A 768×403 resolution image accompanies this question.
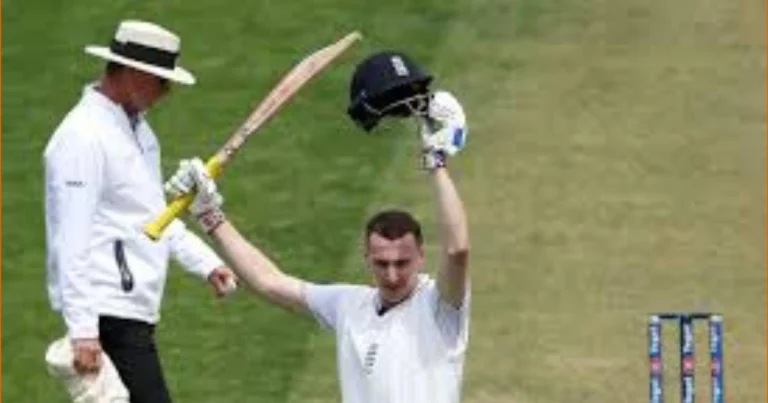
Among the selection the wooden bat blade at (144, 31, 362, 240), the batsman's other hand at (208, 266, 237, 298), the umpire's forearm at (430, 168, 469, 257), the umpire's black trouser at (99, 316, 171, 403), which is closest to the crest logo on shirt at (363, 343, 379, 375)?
the umpire's forearm at (430, 168, 469, 257)

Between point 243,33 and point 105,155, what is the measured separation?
23.3 feet

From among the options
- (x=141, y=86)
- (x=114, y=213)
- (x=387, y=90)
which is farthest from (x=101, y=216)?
(x=387, y=90)

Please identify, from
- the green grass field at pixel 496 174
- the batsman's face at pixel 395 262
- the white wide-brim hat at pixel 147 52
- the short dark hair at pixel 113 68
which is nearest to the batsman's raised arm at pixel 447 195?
the batsman's face at pixel 395 262

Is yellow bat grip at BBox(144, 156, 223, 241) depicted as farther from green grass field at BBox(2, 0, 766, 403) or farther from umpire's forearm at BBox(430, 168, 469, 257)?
green grass field at BBox(2, 0, 766, 403)

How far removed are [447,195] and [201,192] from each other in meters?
1.01

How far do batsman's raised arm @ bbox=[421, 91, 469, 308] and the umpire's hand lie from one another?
74.7 inches

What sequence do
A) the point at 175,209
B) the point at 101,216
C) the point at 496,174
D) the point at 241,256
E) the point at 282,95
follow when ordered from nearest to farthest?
the point at 241,256 < the point at 175,209 < the point at 282,95 < the point at 101,216 < the point at 496,174

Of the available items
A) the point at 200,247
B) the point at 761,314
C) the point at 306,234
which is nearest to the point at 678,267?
the point at 761,314

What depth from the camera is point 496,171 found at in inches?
590

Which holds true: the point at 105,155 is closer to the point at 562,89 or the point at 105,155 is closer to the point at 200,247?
the point at 200,247

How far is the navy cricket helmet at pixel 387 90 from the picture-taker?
26.9ft

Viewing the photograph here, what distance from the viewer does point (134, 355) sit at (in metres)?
9.95

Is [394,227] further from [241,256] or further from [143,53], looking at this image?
[143,53]

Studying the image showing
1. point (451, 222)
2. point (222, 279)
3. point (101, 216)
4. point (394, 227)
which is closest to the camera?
point (451, 222)
